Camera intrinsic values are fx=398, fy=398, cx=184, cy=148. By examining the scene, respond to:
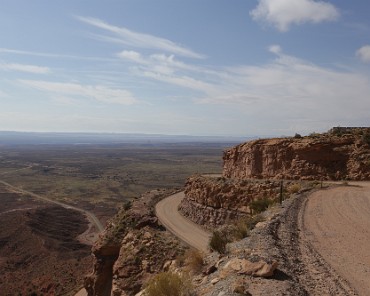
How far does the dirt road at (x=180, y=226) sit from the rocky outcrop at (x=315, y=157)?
6.86 meters

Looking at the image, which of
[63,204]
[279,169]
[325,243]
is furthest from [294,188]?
[63,204]

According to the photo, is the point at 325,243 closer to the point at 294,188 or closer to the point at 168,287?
the point at 168,287

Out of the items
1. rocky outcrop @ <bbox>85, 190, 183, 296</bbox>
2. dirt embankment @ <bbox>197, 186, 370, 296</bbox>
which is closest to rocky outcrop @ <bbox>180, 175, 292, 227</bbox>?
rocky outcrop @ <bbox>85, 190, 183, 296</bbox>

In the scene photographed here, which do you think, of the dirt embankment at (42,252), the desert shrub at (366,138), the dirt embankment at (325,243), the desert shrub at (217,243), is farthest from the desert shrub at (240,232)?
the dirt embankment at (42,252)

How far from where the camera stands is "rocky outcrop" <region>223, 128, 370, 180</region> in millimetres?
29734

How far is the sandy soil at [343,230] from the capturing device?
10766mm

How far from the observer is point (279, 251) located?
38.8 feet

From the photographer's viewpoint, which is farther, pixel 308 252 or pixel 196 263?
pixel 196 263

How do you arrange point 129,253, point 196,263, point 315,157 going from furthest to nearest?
point 315,157 → point 129,253 → point 196,263

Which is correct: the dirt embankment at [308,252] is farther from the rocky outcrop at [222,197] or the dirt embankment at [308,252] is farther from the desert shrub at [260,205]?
the rocky outcrop at [222,197]

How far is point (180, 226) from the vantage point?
103 ft

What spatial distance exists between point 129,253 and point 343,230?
578 inches

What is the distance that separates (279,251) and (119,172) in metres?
148

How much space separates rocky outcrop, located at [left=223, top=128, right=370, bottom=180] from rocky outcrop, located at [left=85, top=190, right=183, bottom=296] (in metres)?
10.3
